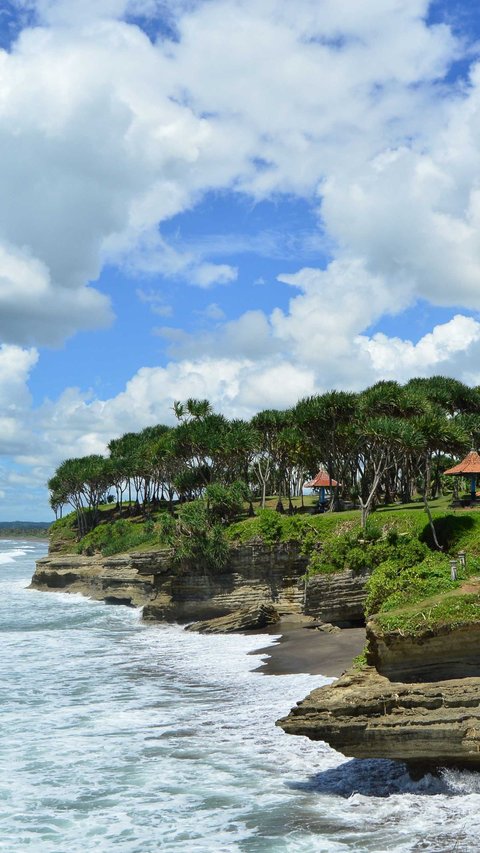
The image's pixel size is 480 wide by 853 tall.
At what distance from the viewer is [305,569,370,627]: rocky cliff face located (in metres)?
35.6

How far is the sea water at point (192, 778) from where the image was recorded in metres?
13.3

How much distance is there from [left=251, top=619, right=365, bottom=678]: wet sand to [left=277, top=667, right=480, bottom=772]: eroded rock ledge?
10877mm

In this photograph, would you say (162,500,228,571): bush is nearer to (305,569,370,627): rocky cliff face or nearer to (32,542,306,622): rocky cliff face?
(32,542,306,622): rocky cliff face

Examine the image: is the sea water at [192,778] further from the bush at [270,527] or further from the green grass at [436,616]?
the bush at [270,527]

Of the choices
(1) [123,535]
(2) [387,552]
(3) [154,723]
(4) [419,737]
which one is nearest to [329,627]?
(2) [387,552]

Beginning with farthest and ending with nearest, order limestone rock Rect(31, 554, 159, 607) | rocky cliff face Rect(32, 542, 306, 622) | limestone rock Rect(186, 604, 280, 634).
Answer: limestone rock Rect(31, 554, 159, 607)
rocky cliff face Rect(32, 542, 306, 622)
limestone rock Rect(186, 604, 280, 634)

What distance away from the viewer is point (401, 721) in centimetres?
1386

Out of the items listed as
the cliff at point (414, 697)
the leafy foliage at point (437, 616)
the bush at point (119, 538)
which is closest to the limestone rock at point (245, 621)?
the bush at point (119, 538)

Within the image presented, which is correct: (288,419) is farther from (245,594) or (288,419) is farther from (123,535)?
(245,594)

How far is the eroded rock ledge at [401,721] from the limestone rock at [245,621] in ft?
77.7

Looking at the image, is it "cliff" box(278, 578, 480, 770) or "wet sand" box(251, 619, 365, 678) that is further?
"wet sand" box(251, 619, 365, 678)

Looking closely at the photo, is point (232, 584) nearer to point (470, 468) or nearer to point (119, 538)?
point (470, 468)

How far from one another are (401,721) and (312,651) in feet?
54.1

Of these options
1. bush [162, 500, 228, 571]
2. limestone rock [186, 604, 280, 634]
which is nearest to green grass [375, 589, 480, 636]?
limestone rock [186, 604, 280, 634]
